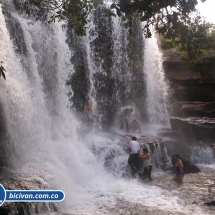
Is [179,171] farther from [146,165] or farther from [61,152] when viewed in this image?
[61,152]

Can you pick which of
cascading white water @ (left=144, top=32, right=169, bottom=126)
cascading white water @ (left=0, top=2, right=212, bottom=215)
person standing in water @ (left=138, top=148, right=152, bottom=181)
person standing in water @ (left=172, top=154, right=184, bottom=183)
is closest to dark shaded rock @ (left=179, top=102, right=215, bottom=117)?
cascading white water @ (left=144, top=32, right=169, bottom=126)

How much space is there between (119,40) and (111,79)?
8.77 ft

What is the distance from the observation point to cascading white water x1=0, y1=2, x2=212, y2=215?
812 cm

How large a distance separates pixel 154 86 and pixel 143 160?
438 inches

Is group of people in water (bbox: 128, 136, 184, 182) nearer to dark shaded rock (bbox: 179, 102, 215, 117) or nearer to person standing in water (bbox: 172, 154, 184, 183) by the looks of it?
person standing in water (bbox: 172, 154, 184, 183)

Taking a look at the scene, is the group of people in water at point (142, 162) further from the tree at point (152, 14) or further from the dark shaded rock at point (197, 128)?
the dark shaded rock at point (197, 128)

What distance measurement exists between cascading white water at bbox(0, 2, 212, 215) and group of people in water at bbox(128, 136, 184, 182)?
1.63ft

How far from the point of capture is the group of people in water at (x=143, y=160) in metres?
10.4

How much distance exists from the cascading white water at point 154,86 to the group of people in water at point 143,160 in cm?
1000

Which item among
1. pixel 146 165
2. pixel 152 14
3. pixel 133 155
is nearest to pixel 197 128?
pixel 133 155

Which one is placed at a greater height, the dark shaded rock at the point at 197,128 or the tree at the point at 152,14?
the tree at the point at 152,14

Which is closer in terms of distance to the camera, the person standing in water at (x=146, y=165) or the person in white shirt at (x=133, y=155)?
the person standing in water at (x=146, y=165)

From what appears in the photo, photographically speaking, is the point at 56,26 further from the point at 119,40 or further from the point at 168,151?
the point at 168,151

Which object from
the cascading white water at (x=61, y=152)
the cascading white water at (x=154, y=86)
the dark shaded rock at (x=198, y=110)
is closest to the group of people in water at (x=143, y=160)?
the cascading white water at (x=61, y=152)
